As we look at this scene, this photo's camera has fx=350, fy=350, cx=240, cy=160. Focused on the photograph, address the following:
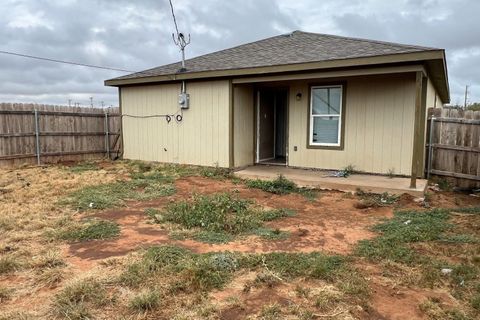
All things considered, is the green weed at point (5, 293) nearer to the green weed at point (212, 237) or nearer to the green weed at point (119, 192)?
the green weed at point (212, 237)

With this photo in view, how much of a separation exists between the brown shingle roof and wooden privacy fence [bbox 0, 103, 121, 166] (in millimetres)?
2296

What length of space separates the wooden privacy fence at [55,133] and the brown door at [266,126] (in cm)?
492

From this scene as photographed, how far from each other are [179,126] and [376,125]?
521 centimetres

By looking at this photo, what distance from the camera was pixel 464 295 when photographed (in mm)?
2850

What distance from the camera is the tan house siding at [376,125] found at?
301 inches

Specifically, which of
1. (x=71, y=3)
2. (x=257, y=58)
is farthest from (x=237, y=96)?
(x=71, y=3)

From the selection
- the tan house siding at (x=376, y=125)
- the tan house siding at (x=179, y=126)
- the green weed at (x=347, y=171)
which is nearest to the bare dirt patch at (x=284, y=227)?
the green weed at (x=347, y=171)

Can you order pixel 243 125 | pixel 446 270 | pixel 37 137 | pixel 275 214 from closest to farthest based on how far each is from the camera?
1. pixel 446 270
2. pixel 275 214
3. pixel 243 125
4. pixel 37 137

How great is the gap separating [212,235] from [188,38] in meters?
7.26

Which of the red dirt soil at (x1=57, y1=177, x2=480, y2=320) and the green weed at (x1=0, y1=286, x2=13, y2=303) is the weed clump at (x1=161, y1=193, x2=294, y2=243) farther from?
the green weed at (x1=0, y1=286, x2=13, y2=303)

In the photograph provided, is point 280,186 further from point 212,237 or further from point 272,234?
point 212,237

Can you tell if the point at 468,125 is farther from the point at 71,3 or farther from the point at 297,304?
the point at 71,3

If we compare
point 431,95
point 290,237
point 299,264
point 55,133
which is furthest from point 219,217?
point 55,133

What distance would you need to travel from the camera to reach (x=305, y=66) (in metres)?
7.47
